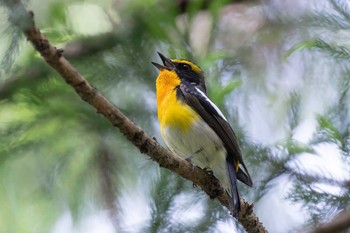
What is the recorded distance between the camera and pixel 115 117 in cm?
197

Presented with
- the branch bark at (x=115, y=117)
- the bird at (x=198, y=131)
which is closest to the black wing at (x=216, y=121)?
the bird at (x=198, y=131)

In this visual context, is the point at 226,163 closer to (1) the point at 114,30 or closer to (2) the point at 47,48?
(1) the point at 114,30

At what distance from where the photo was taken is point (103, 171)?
2.74m

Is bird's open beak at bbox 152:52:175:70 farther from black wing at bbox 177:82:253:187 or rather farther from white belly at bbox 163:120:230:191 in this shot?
white belly at bbox 163:120:230:191

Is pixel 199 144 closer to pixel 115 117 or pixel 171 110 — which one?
pixel 171 110

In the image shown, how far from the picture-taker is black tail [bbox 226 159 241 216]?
2.51 m

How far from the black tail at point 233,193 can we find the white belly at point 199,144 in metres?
0.08

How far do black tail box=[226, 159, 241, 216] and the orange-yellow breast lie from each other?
0.94 feet

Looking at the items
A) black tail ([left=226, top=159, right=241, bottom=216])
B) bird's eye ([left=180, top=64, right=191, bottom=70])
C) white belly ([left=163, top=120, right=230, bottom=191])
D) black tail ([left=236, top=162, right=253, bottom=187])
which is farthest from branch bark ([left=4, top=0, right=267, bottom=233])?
bird's eye ([left=180, top=64, right=191, bottom=70])

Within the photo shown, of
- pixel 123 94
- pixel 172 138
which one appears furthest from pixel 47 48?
pixel 172 138

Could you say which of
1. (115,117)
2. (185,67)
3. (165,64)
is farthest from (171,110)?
(115,117)

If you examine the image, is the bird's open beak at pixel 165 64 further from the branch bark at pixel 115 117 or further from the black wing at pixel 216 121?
the branch bark at pixel 115 117

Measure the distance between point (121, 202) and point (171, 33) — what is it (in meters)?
0.76

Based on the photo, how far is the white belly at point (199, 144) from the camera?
10.3 feet
